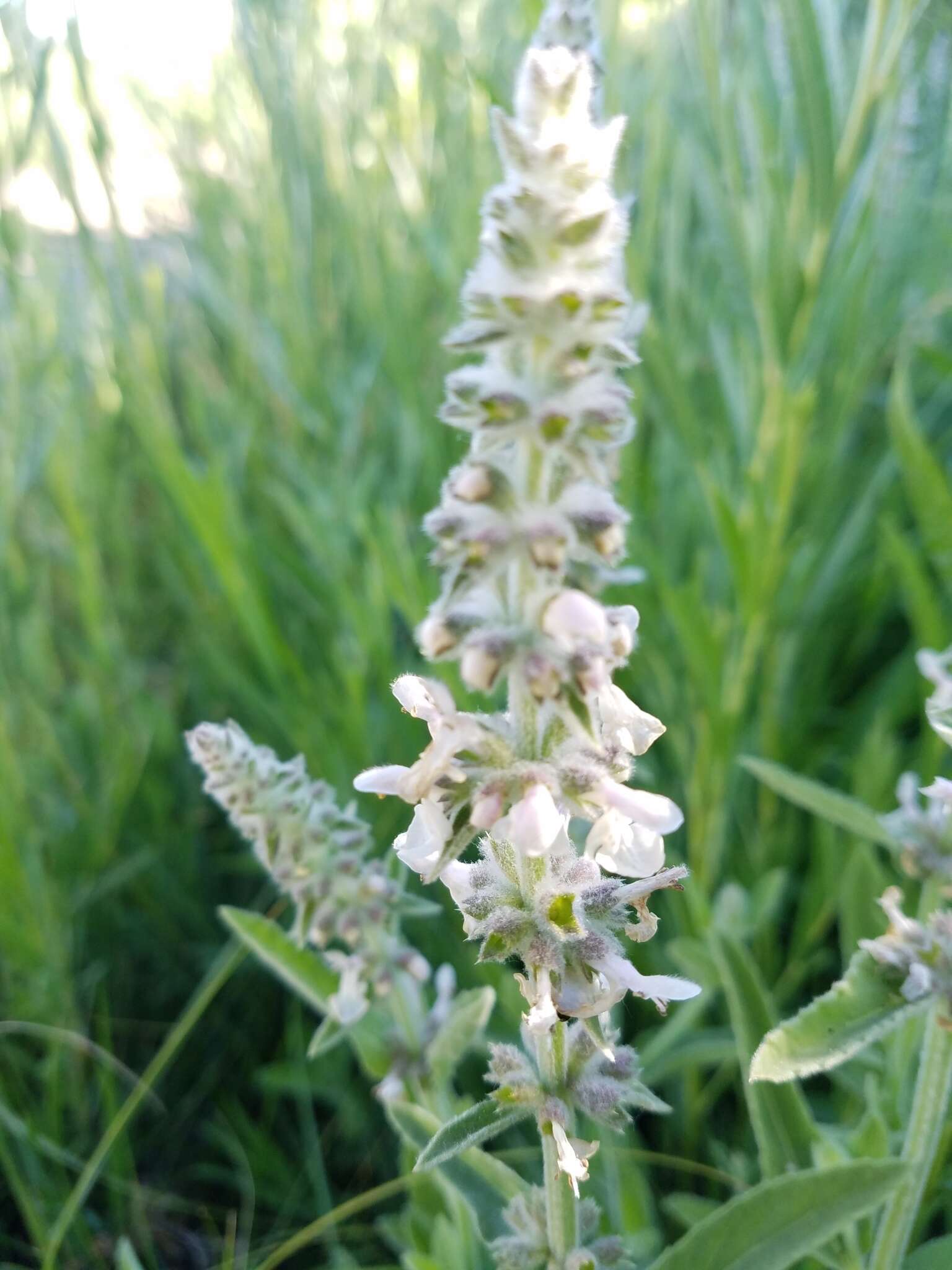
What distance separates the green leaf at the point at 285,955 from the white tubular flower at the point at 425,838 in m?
0.56

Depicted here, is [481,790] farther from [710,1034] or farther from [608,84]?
[608,84]

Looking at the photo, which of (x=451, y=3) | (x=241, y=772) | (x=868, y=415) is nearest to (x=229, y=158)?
(x=451, y=3)

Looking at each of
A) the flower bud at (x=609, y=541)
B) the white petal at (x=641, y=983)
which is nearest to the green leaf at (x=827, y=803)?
the white petal at (x=641, y=983)

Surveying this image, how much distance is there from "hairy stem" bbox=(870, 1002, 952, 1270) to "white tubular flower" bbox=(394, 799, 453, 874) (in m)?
0.57

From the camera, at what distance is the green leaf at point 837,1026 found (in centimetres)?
100

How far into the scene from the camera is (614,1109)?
940mm

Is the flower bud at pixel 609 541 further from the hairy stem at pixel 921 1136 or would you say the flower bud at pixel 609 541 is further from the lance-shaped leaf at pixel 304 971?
the lance-shaped leaf at pixel 304 971

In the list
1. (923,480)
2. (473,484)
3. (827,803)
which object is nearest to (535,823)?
(473,484)

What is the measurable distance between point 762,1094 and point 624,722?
0.67 meters

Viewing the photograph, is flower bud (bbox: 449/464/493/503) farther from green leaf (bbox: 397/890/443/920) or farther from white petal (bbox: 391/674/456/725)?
green leaf (bbox: 397/890/443/920)

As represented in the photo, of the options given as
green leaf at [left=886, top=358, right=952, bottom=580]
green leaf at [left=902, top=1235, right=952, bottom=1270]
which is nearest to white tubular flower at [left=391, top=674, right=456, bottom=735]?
green leaf at [left=902, top=1235, right=952, bottom=1270]

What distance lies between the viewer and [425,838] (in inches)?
35.7

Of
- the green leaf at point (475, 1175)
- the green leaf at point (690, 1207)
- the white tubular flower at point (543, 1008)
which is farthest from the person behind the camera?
the green leaf at point (690, 1207)

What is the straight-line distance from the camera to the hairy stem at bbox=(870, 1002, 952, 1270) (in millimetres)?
1091
